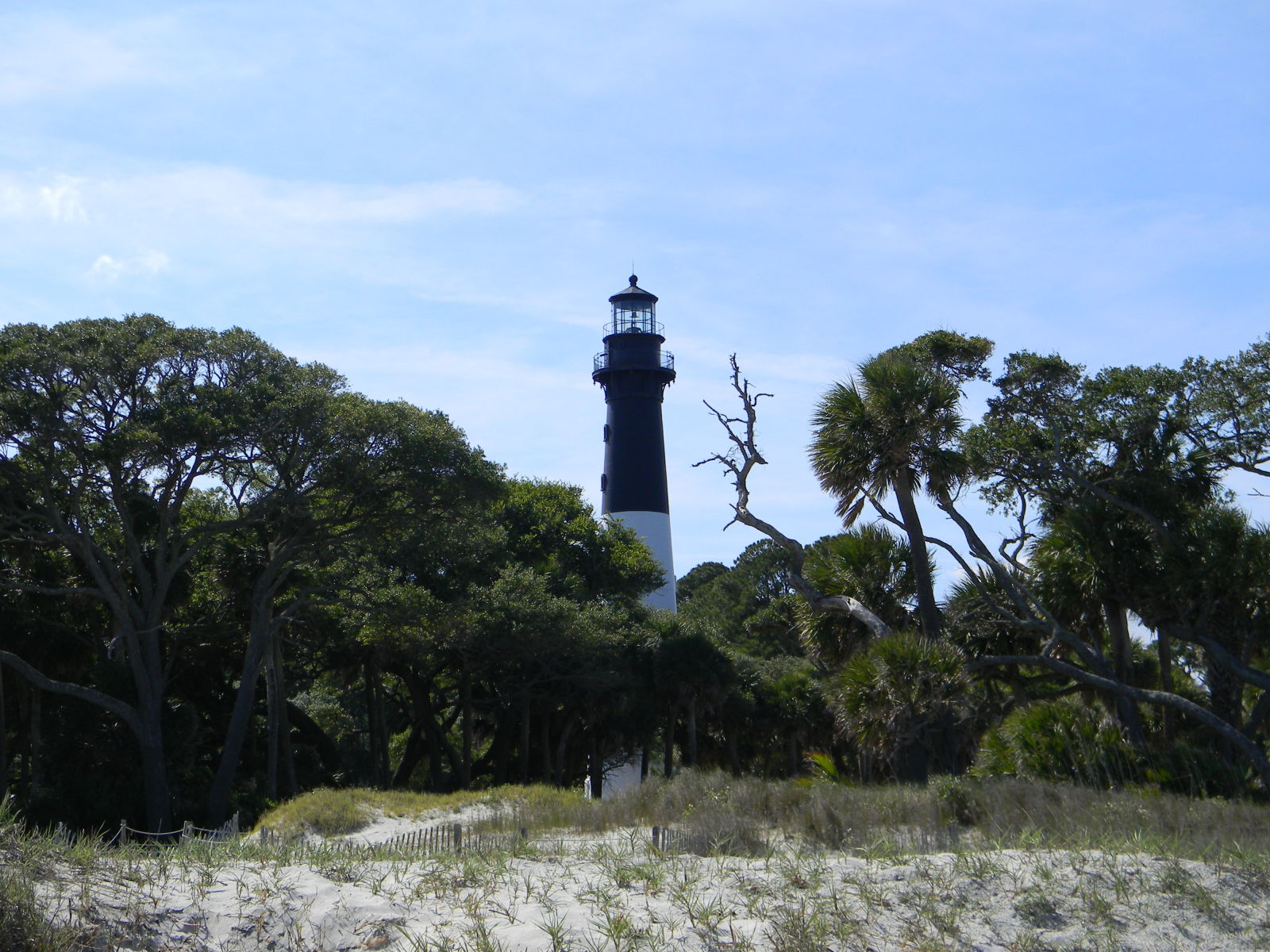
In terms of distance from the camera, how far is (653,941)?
729 centimetres

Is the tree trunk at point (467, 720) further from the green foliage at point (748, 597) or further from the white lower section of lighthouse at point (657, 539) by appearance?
the green foliage at point (748, 597)

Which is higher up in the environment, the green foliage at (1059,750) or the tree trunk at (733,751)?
the green foliage at (1059,750)

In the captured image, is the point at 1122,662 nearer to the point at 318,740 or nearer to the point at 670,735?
the point at 670,735

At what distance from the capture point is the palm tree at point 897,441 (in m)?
19.0

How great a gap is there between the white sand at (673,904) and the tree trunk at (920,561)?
977cm

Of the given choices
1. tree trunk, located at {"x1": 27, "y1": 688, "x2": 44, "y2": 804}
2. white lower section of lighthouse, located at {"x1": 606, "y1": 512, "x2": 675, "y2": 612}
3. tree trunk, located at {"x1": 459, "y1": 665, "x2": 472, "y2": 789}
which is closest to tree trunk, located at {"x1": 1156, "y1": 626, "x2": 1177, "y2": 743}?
tree trunk, located at {"x1": 459, "y1": 665, "x2": 472, "y2": 789}

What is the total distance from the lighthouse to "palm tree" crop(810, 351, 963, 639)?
2523 centimetres

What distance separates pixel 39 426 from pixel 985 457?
17.2 meters

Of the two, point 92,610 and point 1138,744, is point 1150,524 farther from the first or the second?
point 92,610

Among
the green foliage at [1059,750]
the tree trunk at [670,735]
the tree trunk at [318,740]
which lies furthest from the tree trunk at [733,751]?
the green foliage at [1059,750]

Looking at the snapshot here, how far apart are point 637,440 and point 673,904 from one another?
1493 inches

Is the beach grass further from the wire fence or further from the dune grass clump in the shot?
the dune grass clump

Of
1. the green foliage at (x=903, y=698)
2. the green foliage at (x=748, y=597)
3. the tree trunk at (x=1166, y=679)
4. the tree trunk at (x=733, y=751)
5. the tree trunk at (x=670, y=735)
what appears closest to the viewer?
A: the green foliage at (x=903, y=698)

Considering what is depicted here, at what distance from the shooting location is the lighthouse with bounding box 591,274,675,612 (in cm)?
4506
